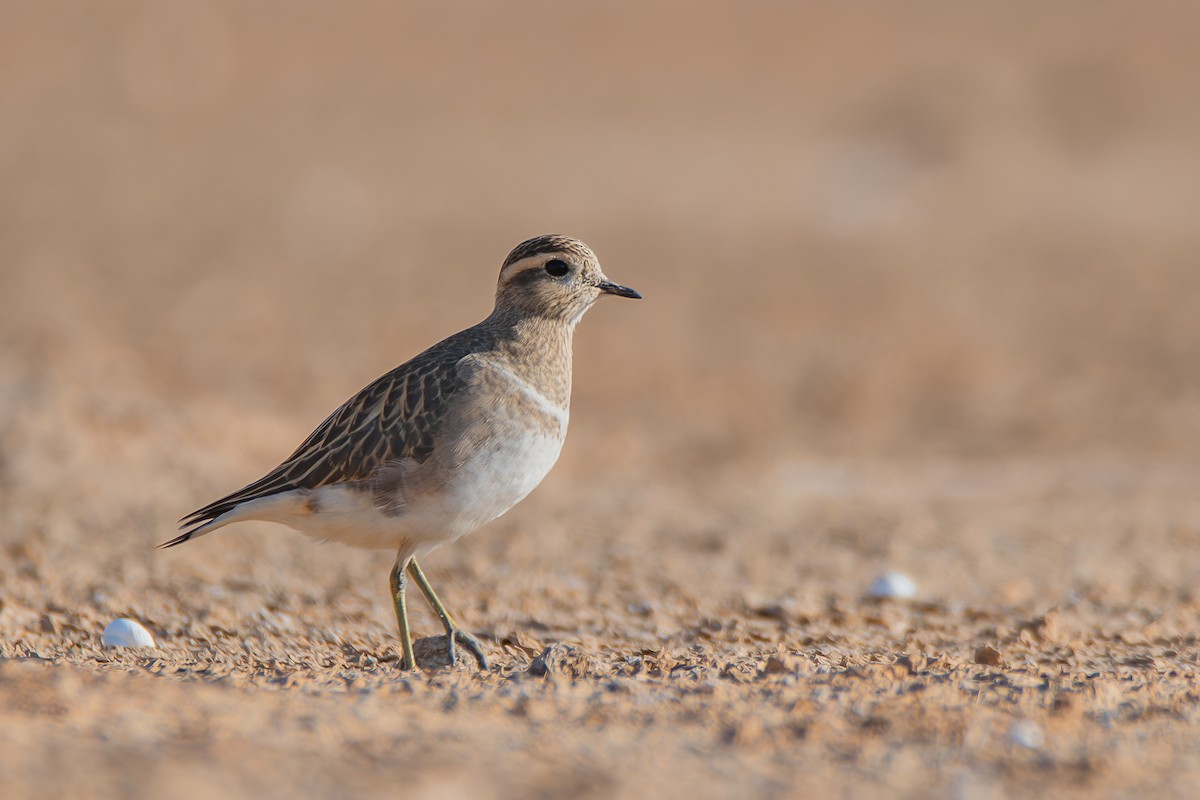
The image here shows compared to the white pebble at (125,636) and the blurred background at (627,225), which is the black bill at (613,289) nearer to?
the white pebble at (125,636)

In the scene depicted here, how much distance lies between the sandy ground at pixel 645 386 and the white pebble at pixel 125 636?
0.14 m

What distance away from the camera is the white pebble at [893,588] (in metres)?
7.94

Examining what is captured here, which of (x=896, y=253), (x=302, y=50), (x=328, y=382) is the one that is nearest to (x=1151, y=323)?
(x=896, y=253)

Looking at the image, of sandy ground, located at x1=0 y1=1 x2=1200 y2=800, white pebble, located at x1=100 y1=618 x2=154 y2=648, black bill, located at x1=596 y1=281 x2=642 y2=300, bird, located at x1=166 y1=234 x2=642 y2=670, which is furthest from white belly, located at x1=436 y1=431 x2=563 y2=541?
white pebble, located at x1=100 y1=618 x2=154 y2=648

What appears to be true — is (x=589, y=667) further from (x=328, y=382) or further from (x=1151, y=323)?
(x=1151, y=323)

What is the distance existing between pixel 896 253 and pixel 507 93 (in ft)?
33.9

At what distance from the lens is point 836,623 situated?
24.0ft

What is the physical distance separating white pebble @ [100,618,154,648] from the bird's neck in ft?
6.57

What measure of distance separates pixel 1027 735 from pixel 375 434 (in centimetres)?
296

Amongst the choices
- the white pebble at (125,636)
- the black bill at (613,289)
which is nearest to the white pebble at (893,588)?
the black bill at (613,289)

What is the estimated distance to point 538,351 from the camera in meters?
6.58

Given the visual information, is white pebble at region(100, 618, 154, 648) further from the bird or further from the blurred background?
the blurred background

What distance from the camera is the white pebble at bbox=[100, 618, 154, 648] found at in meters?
6.39

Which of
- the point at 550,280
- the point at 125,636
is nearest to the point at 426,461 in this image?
the point at 550,280
